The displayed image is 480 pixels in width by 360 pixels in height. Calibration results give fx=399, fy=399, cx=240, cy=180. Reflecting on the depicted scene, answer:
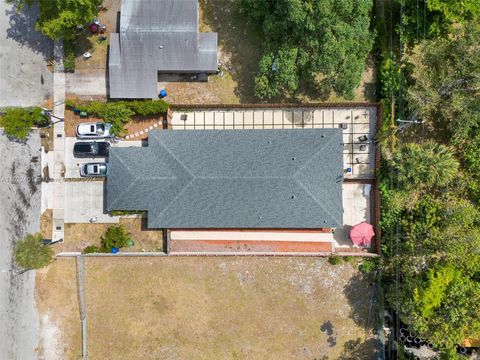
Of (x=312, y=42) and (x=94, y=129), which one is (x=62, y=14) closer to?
(x=94, y=129)

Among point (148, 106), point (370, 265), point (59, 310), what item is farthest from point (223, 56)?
point (59, 310)

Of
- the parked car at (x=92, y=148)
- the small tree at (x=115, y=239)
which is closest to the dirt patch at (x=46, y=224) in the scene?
the small tree at (x=115, y=239)

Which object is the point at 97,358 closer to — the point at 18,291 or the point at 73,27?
the point at 18,291

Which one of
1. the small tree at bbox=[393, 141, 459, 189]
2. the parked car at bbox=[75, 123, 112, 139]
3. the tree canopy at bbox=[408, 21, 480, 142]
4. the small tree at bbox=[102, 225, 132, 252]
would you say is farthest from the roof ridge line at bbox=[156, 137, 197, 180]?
the tree canopy at bbox=[408, 21, 480, 142]

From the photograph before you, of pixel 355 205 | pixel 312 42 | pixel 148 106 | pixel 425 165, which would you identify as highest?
pixel 312 42

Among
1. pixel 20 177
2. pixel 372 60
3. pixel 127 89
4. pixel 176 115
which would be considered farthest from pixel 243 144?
pixel 20 177

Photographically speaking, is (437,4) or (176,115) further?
(176,115)
